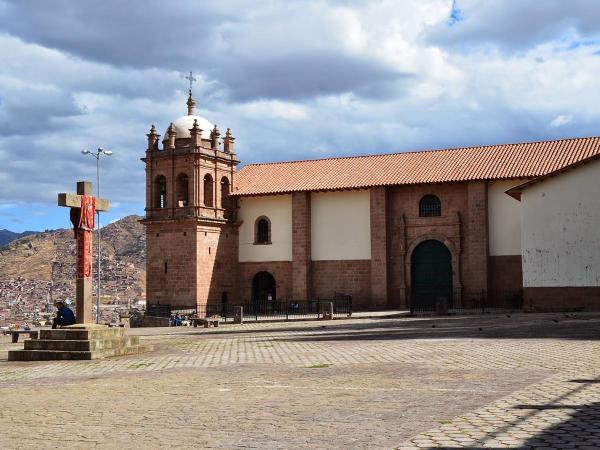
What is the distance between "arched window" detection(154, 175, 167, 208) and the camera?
145 ft

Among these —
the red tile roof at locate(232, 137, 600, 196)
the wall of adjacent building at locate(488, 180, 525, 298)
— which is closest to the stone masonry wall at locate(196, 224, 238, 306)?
the red tile roof at locate(232, 137, 600, 196)

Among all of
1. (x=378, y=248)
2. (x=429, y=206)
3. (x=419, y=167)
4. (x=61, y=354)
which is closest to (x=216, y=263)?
(x=378, y=248)

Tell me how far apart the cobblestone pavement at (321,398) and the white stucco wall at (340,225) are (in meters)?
25.3

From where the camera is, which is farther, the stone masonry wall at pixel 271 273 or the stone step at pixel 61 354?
the stone masonry wall at pixel 271 273

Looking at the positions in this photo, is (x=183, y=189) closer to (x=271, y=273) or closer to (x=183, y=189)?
(x=183, y=189)

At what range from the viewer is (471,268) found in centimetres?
3844

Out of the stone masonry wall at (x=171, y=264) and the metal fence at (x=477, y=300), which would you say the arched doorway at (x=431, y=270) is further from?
the stone masonry wall at (x=171, y=264)

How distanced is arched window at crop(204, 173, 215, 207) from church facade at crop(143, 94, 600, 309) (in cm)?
7

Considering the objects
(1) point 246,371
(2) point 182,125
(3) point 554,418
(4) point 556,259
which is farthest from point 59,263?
(3) point 554,418

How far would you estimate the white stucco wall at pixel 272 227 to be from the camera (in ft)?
143

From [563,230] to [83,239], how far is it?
20086 millimetres

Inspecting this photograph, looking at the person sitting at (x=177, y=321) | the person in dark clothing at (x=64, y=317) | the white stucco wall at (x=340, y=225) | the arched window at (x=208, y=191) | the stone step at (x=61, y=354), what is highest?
the arched window at (x=208, y=191)

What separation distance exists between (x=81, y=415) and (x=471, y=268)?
105ft

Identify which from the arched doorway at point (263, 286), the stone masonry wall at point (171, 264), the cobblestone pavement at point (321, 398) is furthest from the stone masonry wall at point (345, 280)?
the cobblestone pavement at point (321, 398)
